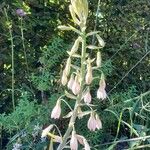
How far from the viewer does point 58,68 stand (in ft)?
12.3

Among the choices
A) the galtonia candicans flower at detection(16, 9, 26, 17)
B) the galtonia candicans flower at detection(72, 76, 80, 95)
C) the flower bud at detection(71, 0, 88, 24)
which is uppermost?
the galtonia candicans flower at detection(16, 9, 26, 17)

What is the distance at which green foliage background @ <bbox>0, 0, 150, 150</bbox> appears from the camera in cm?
317

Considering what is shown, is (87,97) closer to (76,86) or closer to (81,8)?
(76,86)

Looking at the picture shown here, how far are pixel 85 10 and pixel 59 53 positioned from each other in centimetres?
141

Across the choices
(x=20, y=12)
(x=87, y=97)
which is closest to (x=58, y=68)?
(x=20, y=12)

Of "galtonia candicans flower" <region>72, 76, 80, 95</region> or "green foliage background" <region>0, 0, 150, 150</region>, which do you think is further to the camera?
"green foliage background" <region>0, 0, 150, 150</region>

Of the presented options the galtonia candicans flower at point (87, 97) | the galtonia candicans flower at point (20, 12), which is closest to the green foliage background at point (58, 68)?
the galtonia candicans flower at point (20, 12)

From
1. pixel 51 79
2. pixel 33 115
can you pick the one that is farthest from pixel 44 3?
pixel 33 115

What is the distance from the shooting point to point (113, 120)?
3.37 metres

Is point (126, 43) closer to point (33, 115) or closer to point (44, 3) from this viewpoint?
point (44, 3)

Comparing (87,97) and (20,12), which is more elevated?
(20,12)

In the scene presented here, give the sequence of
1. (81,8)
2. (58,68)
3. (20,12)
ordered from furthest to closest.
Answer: (58,68) → (20,12) → (81,8)

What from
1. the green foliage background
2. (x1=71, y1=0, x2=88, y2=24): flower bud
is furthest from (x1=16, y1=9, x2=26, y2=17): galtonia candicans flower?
(x1=71, y1=0, x2=88, y2=24): flower bud

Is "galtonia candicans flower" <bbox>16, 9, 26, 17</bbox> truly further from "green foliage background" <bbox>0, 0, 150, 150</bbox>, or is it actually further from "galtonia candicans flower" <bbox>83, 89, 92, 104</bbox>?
"galtonia candicans flower" <bbox>83, 89, 92, 104</bbox>
